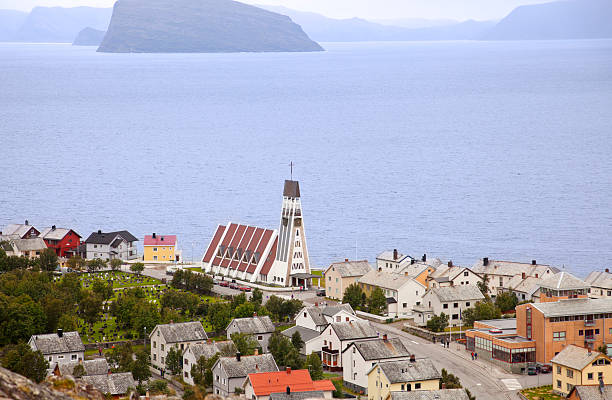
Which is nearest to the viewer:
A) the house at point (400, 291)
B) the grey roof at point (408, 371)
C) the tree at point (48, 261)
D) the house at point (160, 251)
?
the grey roof at point (408, 371)

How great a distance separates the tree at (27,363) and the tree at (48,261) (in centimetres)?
3138

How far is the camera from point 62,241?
9375cm

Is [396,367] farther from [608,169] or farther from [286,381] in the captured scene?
[608,169]

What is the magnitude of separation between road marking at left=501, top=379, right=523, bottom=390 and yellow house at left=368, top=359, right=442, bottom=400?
456 centimetres

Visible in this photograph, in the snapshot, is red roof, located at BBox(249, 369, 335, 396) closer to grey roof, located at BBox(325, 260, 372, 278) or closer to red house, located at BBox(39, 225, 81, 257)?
grey roof, located at BBox(325, 260, 372, 278)

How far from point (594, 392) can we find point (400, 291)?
22.9 meters

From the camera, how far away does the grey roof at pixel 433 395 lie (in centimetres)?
4650

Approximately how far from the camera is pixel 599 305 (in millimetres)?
59875

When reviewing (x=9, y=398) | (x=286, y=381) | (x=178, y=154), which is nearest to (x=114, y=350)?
(x=286, y=381)

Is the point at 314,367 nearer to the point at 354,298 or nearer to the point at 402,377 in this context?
the point at 402,377

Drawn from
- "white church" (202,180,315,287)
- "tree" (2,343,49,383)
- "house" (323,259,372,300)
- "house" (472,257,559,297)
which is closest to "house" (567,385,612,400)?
"tree" (2,343,49,383)

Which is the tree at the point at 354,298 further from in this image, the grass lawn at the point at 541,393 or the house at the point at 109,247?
the house at the point at 109,247

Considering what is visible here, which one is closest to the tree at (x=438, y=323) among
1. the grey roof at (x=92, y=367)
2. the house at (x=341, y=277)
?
the house at (x=341, y=277)

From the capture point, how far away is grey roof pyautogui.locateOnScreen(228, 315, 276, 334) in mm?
60750
